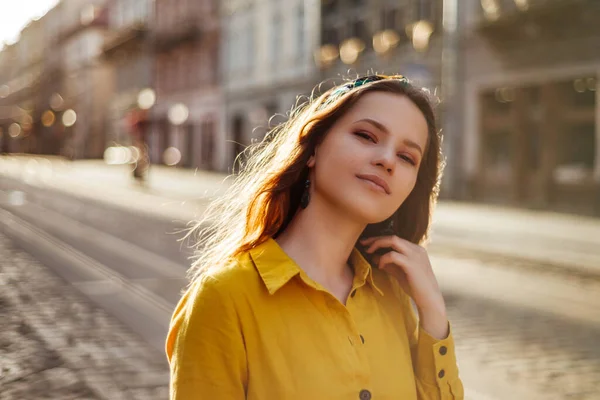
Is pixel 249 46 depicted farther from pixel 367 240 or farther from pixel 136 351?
pixel 367 240

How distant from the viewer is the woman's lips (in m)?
1.88

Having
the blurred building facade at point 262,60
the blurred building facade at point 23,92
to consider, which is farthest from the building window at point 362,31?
the blurred building facade at point 23,92

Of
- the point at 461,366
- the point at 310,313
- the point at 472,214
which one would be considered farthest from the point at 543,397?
the point at 472,214

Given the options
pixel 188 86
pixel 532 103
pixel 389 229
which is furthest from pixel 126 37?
pixel 389 229

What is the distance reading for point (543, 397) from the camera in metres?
4.80

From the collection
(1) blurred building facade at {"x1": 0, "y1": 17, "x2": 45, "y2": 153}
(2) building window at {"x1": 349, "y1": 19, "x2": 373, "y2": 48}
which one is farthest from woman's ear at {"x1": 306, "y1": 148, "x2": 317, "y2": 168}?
(1) blurred building facade at {"x1": 0, "y1": 17, "x2": 45, "y2": 153}

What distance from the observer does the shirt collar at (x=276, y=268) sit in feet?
5.65

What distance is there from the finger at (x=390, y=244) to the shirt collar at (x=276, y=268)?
10cm

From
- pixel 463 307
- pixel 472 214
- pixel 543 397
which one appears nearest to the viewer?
pixel 543 397

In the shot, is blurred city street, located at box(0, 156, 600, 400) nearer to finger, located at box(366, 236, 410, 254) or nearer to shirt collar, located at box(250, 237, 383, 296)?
finger, located at box(366, 236, 410, 254)

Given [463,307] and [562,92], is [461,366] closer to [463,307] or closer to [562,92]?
[463,307]

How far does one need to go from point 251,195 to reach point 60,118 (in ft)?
270

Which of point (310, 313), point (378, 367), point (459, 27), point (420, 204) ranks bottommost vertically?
point (378, 367)

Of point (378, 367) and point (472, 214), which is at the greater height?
point (378, 367)
